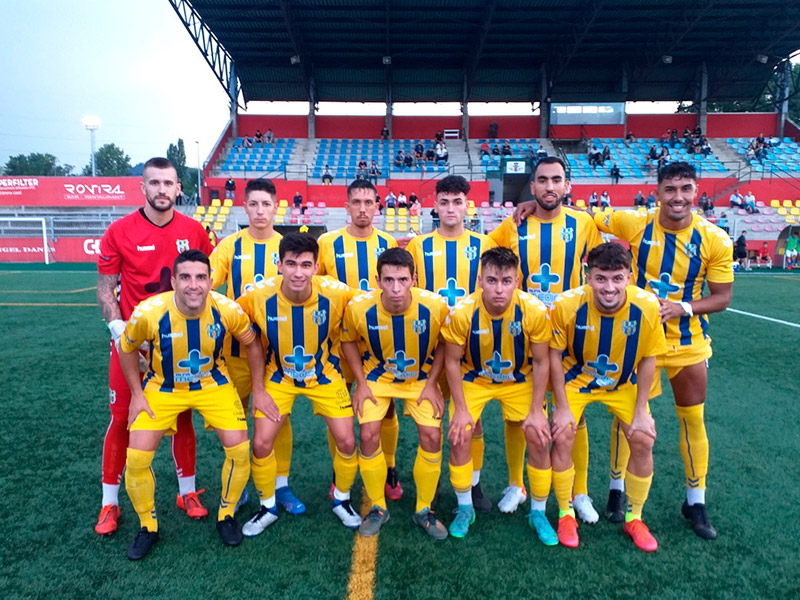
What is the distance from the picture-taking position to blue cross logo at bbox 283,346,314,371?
3.14 meters

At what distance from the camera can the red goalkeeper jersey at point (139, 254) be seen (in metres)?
3.04

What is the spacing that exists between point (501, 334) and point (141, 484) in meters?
2.18

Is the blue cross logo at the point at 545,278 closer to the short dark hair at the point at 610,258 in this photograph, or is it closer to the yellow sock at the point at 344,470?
the short dark hair at the point at 610,258

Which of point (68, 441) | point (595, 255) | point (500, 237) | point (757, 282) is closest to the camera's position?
point (595, 255)

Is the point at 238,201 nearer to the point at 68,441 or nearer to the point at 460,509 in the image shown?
the point at 68,441

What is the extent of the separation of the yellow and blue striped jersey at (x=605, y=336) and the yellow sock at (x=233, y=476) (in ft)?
6.23

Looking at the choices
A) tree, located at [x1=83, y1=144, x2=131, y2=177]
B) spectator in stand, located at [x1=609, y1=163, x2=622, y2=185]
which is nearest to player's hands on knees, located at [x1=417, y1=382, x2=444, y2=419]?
Answer: spectator in stand, located at [x1=609, y1=163, x2=622, y2=185]

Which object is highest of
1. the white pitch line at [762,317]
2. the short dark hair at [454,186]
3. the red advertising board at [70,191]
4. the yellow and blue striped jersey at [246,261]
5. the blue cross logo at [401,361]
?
the red advertising board at [70,191]

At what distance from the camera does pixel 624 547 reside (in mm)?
2736

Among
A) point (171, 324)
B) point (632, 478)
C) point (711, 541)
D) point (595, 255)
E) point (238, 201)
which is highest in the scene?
point (238, 201)

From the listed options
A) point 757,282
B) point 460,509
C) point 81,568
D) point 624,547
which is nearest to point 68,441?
point 81,568

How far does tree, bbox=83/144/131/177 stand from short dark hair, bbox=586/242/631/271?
80.7 meters

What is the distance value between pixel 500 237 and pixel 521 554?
1.98 m

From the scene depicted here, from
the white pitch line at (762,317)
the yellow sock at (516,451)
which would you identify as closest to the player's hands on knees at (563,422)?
the yellow sock at (516,451)
